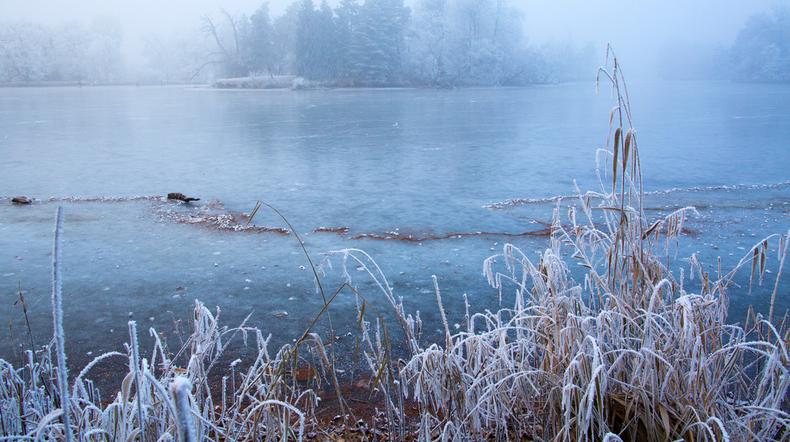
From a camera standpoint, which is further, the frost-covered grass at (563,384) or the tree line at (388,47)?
the tree line at (388,47)

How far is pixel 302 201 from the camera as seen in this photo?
773 centimetres

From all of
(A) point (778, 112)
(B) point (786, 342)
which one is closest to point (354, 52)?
(A) point (778, 112)

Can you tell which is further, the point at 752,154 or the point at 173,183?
the point at 752,154

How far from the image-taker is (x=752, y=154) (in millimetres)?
11484

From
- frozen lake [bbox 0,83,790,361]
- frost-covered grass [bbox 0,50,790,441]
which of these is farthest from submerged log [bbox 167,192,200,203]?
frost-covered grass [bbox 0,50,790,441]

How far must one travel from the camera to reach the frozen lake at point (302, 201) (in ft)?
14.7

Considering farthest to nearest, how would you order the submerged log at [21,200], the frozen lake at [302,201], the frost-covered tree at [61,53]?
the frost-covered tree at [61,53] → the submerged log at [21,200] → the frozen lake at [302,201]

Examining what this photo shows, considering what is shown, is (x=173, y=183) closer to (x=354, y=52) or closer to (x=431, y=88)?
(x=431, y=88)

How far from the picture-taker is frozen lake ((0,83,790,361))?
4.48 m

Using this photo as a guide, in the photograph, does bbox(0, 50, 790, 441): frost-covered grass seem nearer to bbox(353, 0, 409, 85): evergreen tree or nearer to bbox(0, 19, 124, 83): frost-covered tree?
bbox(353, 0, 409, 85): evergreen tree

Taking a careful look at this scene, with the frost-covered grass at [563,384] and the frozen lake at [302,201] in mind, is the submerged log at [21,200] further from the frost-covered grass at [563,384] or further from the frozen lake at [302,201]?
the frost-covered grass at [563,384]

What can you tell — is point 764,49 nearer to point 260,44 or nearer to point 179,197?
point 260,44

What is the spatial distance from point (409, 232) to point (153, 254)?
2417mm

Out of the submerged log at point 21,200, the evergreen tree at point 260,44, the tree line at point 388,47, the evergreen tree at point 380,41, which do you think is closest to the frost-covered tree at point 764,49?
the tree line at point 388,47
